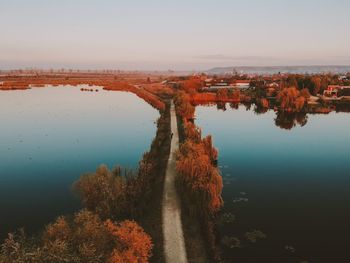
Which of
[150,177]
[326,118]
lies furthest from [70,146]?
[326,118]

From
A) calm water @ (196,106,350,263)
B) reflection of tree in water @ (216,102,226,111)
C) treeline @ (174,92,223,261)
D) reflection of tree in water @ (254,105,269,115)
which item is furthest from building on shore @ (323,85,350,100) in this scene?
treeline @ (174,92,223,261)

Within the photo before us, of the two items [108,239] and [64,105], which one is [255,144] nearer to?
[108,239]

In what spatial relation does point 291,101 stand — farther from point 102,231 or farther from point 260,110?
point 102,231

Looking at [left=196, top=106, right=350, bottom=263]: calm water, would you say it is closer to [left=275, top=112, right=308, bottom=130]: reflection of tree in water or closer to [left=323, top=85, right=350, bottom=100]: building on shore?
[left=275, top=112, right=308, bottom=130]: reflection of tree in water

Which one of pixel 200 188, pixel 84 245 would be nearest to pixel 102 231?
pixel 84 245

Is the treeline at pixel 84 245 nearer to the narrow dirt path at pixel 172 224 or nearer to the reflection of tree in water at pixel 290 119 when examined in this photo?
the narrow dirt path at pixel 172 224

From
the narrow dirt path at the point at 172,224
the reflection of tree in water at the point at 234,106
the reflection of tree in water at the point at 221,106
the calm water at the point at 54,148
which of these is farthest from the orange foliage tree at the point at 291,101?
the narrow dirt path at the point at 172,224

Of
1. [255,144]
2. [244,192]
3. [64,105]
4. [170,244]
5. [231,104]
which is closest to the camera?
[170,244]
